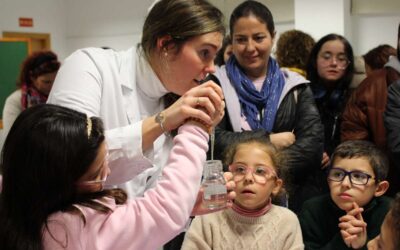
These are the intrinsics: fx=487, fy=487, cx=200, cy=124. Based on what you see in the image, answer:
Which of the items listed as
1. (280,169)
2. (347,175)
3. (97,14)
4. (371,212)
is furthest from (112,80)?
(97,14)

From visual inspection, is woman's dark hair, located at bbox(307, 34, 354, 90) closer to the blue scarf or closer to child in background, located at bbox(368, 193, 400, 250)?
the blue scarf

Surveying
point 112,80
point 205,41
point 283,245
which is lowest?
point 283,245

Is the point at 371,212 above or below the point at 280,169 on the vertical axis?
below

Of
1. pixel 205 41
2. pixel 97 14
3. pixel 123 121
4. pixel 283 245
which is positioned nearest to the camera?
pixel 205 41

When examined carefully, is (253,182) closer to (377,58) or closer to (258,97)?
(258,97)

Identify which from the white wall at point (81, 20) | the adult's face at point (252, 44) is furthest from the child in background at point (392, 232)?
the white wall at point (81, 20)

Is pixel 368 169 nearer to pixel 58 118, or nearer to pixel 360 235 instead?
pixel 360 235

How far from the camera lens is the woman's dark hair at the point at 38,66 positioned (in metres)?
4.42

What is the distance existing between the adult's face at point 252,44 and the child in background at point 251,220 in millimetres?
601

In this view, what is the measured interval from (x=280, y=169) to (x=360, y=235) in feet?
1.40

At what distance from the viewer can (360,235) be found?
196cm

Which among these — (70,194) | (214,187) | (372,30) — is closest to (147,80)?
(214,187)

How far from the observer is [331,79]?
9.71 ft

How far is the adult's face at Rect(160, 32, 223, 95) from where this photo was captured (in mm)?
1492
